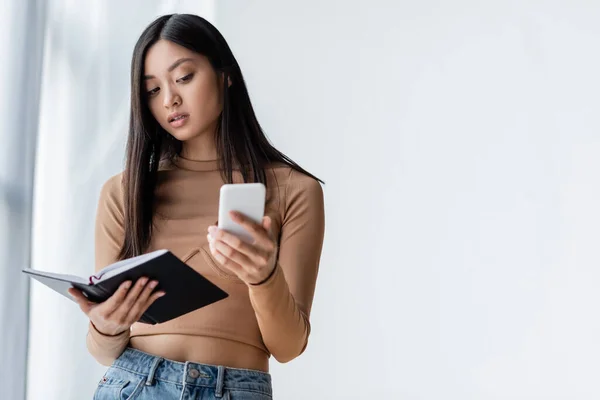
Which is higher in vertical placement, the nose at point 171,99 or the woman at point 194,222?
the nose at point 171,99

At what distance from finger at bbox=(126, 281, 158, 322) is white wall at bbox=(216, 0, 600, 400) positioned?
159cm

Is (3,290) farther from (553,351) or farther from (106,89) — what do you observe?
(553,351)

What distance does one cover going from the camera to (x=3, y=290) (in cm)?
235

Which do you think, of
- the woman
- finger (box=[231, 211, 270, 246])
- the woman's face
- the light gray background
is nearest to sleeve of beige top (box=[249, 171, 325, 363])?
the woman

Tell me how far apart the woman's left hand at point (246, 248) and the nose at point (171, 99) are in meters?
0.51

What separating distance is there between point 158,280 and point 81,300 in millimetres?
163

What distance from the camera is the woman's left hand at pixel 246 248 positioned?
1.16m

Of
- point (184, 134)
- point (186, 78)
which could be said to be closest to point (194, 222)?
point (184, 134)

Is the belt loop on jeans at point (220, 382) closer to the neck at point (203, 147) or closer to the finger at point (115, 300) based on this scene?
the finger at point (115, 300)

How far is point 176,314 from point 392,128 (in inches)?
70.5

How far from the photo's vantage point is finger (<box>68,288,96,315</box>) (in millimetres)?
1369

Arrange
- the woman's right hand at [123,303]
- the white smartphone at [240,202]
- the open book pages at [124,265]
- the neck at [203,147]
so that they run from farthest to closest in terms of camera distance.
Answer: the neck at [203,147] → the woman's right hand at [123,303] → the open book pages at [124,265] → the white smartphone at [240,202]

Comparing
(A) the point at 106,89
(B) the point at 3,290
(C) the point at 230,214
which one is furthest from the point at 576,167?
(C) the point at 230,214

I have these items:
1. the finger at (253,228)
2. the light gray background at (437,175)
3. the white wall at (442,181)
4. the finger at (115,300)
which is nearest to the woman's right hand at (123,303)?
the finger at (115,300)
